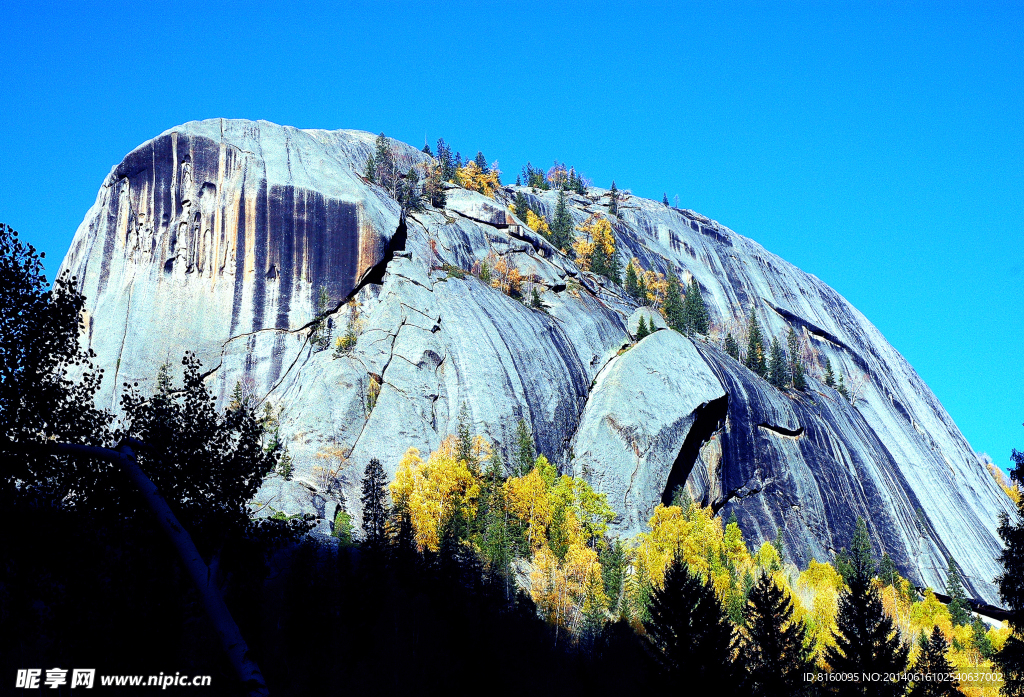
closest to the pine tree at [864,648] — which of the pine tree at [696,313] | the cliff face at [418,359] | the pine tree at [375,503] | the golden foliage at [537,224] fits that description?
the pine tree at [375,503]

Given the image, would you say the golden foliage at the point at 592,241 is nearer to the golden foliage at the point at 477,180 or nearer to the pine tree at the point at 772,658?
the golden foliage at the point at 477,180

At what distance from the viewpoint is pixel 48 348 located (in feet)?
53.9

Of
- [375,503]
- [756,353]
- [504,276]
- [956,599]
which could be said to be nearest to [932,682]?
[375,503]

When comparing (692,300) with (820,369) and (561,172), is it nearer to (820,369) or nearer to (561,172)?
(820,369)

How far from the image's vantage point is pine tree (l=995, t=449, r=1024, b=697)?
25016 mm

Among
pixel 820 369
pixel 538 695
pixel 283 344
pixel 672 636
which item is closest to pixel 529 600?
pixel 538 695

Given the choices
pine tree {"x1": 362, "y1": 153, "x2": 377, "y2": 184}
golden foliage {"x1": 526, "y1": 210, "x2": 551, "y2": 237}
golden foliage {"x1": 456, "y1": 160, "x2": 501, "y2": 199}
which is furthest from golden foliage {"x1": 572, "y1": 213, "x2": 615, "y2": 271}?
pine tree {"x1": 362, "y1": 153, "x2": 377, "y2": 184}

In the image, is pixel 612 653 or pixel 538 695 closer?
pixel 538 695

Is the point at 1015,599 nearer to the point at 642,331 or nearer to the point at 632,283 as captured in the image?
the point at 642,331

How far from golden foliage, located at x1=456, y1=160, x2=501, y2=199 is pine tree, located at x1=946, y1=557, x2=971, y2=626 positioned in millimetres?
61616

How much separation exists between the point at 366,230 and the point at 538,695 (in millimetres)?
40852

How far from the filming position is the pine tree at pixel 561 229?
332 feet

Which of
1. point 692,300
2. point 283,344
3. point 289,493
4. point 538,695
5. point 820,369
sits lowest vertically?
point 538,695

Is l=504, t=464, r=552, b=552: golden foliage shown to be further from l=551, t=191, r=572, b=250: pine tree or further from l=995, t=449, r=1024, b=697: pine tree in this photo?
l=551, t=191, r=572, b=250: pine tree
